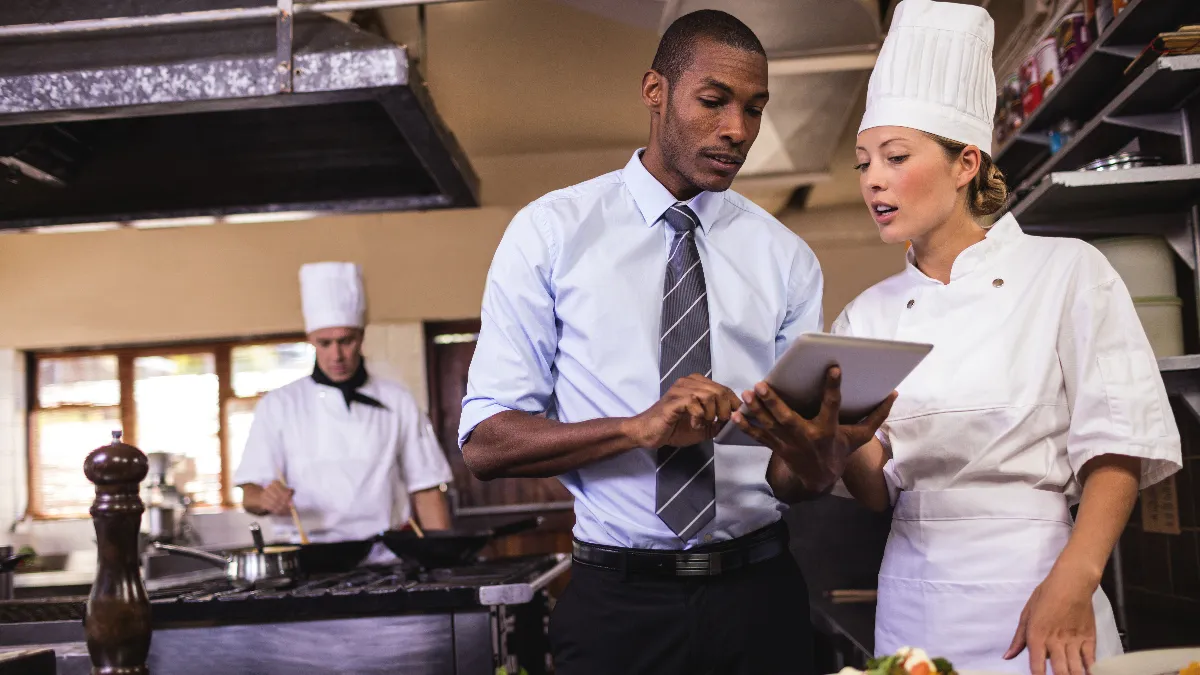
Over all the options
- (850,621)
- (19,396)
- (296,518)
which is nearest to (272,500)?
(296,518)

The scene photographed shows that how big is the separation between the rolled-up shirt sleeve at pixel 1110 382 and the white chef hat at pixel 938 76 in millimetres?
279

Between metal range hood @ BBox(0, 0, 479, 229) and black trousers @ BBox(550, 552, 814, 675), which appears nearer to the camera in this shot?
black trousers @ BBox(550, 552, 814, 675)

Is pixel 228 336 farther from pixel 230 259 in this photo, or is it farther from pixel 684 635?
pixel 684 635

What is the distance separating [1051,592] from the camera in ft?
4.33

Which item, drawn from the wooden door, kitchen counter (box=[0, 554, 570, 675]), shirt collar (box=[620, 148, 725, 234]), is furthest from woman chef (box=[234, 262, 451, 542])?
the wooden door

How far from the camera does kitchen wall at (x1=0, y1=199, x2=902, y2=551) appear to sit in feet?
23.5

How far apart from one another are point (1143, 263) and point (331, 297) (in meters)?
2.69

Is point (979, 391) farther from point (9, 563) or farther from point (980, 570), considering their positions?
point (9, 563)

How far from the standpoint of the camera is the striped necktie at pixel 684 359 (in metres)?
1.51

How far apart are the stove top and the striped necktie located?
86 centimetres

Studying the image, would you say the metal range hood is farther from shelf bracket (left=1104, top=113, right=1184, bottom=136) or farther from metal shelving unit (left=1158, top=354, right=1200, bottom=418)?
metal shelving unit (left=1158, top=354, right=1200, bottom=418)

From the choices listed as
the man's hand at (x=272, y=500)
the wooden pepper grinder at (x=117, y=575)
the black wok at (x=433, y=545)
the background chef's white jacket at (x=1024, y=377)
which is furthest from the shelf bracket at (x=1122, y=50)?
the man's hand at (x=272, y=500)

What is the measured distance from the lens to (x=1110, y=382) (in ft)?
4.58

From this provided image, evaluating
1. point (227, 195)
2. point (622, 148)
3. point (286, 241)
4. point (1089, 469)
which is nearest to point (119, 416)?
point (286, 241)
